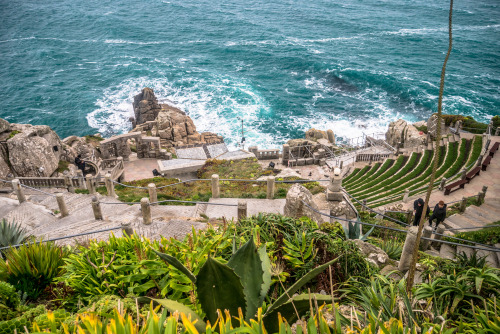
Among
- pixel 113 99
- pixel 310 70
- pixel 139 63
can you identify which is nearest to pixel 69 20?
pixel 139 63

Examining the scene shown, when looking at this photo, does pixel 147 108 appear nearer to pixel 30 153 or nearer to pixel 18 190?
pixel 30 153

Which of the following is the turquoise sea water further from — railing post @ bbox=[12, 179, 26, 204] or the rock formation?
railing post @ bbox=[12, 179, 26, 204]

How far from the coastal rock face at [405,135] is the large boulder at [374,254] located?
78.5ft

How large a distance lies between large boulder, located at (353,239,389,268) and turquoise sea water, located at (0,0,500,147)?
1275 inches

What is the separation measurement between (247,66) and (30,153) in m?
43.3

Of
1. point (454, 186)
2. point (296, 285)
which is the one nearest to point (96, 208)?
point (296, 285)

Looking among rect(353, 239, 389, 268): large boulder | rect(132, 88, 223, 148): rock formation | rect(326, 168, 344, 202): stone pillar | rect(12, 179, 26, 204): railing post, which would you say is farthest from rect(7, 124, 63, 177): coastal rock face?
rect(353, 239, 389, 268): large boulder

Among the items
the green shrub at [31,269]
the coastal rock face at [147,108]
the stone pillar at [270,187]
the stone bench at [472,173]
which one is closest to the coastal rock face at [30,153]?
the coastal rock face at [147,108]

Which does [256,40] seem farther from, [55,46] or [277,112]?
[55,46]

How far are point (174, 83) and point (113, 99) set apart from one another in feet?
32.8

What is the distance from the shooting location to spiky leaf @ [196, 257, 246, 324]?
4.03 m

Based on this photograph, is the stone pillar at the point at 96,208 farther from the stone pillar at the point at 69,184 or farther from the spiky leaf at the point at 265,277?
the spiky leaf at the point at 265,277

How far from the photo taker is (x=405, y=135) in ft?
107

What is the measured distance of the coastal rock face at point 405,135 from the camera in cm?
3050
